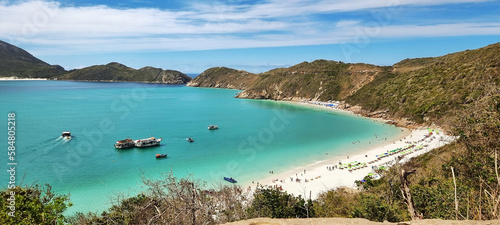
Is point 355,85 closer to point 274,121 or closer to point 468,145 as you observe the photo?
point 274,121

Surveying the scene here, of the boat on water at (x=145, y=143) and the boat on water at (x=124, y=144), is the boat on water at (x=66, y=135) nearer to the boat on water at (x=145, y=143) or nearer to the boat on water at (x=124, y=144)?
the boat on water at (x=124, y=144)

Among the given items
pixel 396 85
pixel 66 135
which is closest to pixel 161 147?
pixel 66 135

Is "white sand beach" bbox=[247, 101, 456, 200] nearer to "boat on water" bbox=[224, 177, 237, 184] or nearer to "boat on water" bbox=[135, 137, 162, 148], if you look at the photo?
"boat on water" bbox=[224, 177, 237, 184]

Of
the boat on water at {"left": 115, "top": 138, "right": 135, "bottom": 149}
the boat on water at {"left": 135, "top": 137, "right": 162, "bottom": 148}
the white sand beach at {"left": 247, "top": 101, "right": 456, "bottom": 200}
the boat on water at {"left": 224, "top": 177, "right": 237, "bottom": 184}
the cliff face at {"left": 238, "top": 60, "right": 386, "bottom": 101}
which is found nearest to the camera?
the white sand beach at {"left": 247, "top": 101, "right": 456, "bottom": 200}

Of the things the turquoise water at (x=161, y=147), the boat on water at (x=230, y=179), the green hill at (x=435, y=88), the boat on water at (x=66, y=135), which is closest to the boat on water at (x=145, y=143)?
the turquoise water at (x=161, y=147)

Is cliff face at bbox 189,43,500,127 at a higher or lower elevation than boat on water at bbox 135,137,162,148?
higher

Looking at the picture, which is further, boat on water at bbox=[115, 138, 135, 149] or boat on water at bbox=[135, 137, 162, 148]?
boat on water at bbox=[135, 137, 162, 148]

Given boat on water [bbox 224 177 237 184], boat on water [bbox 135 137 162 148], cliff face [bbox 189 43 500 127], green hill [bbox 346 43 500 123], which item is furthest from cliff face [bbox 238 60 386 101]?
boat on water [bbox 224 177 237 184]

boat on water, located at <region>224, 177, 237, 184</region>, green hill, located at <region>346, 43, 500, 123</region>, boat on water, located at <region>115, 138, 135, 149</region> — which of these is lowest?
boat on water, located at <region>224, 177, 237, 184</region>

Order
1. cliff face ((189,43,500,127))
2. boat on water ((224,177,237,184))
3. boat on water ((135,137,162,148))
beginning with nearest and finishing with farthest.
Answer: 1. boat on water ((224,177,237,184))
2. boat on water ((135,137,162,148))
3. cliff face ((189,43,500,127))
